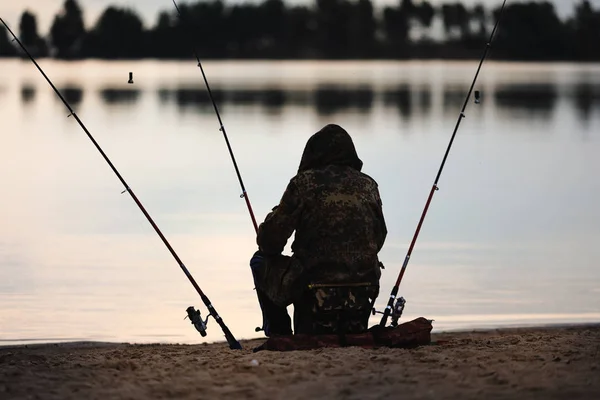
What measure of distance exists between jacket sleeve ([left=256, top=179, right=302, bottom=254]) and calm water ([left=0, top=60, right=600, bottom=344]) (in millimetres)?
2224

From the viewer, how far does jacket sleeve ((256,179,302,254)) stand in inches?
305

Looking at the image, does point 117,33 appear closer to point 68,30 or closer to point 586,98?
point 68,30

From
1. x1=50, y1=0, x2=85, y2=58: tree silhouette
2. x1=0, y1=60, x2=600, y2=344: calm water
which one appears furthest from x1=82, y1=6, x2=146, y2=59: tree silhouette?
x1=0, y1=60, x2=600, y2=344: calm water

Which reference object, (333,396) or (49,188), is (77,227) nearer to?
(49,188)

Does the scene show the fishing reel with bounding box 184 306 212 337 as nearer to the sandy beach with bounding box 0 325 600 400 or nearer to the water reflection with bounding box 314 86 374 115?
the sandy beach with bounding box 0 325 600 400

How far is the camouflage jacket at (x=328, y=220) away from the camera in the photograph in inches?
A: 307

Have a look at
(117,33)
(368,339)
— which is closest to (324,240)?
(368,339)

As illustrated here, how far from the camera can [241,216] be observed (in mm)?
17016

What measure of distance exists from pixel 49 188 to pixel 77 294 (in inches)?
371

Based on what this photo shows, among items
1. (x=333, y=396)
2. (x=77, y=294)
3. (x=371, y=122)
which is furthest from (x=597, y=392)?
(x=371, y=122)

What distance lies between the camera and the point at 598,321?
34.5ft

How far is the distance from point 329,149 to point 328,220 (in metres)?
0.39

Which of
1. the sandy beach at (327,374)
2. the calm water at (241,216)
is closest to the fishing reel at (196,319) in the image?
the sandy beach at (327,374)

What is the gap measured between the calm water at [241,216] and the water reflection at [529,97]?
15.8 ft
